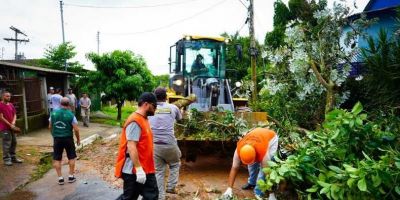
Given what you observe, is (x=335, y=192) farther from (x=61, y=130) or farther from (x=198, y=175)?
(x=61, y=130)

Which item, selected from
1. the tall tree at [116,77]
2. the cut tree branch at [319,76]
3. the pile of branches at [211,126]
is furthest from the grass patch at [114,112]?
the cut tree branch at [319,76]

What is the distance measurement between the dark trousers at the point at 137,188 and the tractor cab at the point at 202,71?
18.8 feet

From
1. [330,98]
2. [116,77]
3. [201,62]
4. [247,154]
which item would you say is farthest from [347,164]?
[116,77]

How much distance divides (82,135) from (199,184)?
26.5 feet

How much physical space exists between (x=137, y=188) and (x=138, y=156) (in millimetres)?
406

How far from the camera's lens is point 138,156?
4.51 metres

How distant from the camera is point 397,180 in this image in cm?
291

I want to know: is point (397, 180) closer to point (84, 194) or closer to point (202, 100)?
point (84, 194)

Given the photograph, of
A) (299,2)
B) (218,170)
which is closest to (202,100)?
(218,170)

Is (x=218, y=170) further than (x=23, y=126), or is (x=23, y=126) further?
(x=23, y=126)

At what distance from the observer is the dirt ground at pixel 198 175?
6.76 metres

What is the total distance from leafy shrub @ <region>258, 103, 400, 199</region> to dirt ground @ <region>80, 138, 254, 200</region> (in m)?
2.71

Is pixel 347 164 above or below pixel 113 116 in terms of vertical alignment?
above

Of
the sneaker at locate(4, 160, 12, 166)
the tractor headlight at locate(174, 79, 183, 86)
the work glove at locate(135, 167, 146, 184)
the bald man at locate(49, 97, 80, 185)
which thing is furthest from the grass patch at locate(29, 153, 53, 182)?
the work glove at locate(135, 167, 146, 184)
